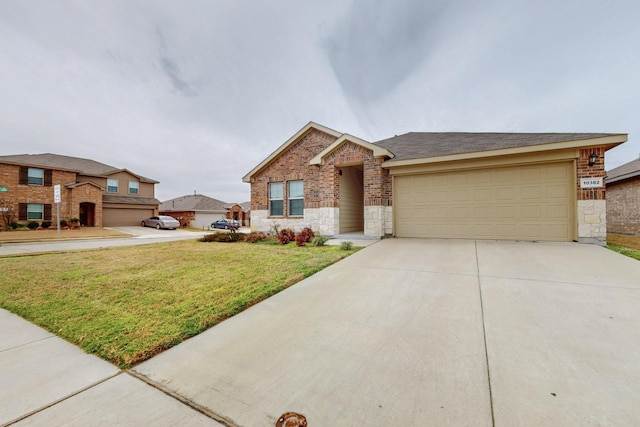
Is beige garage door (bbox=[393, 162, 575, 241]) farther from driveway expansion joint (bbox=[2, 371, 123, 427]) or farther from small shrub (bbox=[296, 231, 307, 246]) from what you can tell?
driveway expansion joint (bbox=[2, 371, 123, 427])

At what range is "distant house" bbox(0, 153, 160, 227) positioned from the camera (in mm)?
19891

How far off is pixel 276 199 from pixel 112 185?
924 inches

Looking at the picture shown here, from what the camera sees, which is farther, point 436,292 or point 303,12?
point 303,12

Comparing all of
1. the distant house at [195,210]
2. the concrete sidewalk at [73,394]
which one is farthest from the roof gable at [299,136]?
the distant house at [195,210]

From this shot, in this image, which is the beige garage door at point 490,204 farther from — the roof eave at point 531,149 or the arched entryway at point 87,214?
the arched entryway at point 87,214

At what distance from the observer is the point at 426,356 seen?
2123 millimetres

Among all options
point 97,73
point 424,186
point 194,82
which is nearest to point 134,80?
point 97,73

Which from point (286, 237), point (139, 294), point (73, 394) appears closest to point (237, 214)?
point (286, 237)

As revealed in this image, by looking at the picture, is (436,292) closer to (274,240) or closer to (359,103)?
(274,240)

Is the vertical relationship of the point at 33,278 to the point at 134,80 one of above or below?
below

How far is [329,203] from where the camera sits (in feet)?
32.3

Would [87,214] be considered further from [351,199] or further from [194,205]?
[351,199]

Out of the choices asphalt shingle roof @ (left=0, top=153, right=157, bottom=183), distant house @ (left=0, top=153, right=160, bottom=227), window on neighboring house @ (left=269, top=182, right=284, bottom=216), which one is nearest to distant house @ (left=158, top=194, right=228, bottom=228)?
distant house @ (left=0, top=153, right=160, bottom=227)

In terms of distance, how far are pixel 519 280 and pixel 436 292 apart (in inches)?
60.4
